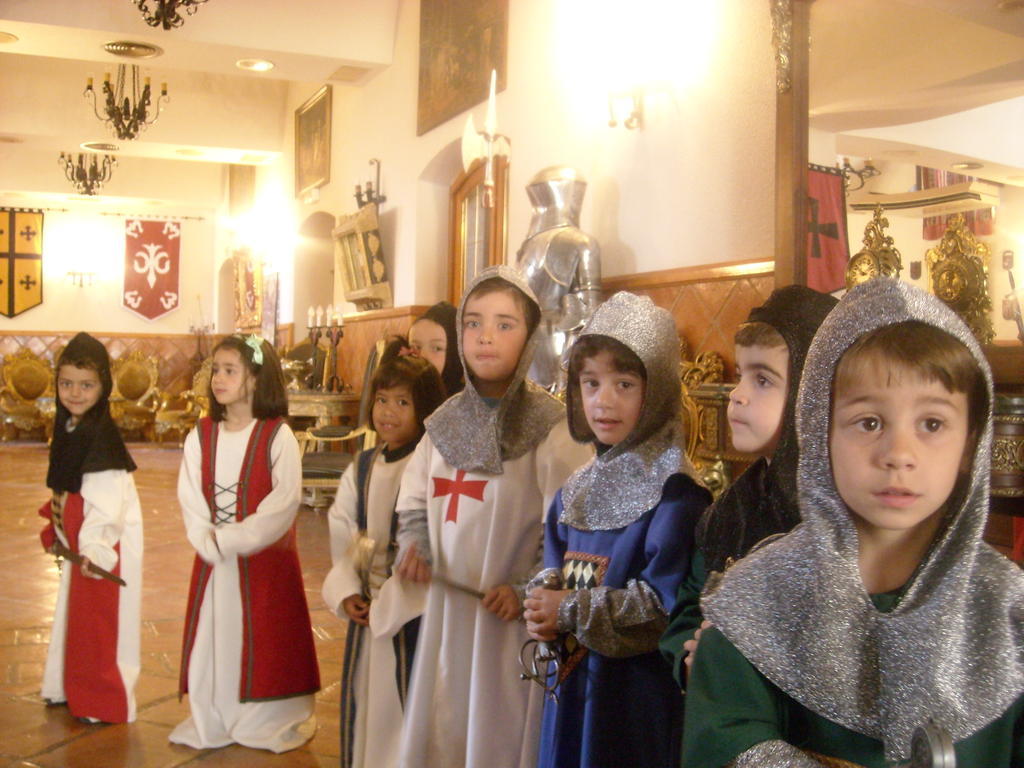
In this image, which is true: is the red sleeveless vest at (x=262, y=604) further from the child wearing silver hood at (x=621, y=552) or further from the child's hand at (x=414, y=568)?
the child wearing silver hood at (x=621, y=552)

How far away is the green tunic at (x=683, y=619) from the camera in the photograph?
148cm

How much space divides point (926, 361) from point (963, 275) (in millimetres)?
1652

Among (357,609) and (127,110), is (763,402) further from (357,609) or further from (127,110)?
(127,110)

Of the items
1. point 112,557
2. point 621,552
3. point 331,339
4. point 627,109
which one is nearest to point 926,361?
point 621,552

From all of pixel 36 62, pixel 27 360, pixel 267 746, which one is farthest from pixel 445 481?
pixel 27 360

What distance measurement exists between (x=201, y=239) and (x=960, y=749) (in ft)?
54.6

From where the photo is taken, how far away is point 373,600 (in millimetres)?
2568

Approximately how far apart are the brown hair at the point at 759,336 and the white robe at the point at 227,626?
1895 millimetres

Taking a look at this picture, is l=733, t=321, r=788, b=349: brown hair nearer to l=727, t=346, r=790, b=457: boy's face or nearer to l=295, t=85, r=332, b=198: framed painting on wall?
l=727, t=346, r=790, b=457: boy's face

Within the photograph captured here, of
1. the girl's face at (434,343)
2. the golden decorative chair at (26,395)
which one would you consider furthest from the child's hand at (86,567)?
the golden decorative chair at (26,395)

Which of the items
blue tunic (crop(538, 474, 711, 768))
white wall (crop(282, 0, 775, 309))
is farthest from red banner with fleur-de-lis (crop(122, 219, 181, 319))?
blue tunic (crop(538, 474, 711, 768))

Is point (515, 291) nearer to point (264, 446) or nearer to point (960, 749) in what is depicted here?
point (264, 446)

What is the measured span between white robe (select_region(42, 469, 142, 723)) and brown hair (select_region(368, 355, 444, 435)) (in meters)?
1.26

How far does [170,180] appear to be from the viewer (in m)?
15.0
